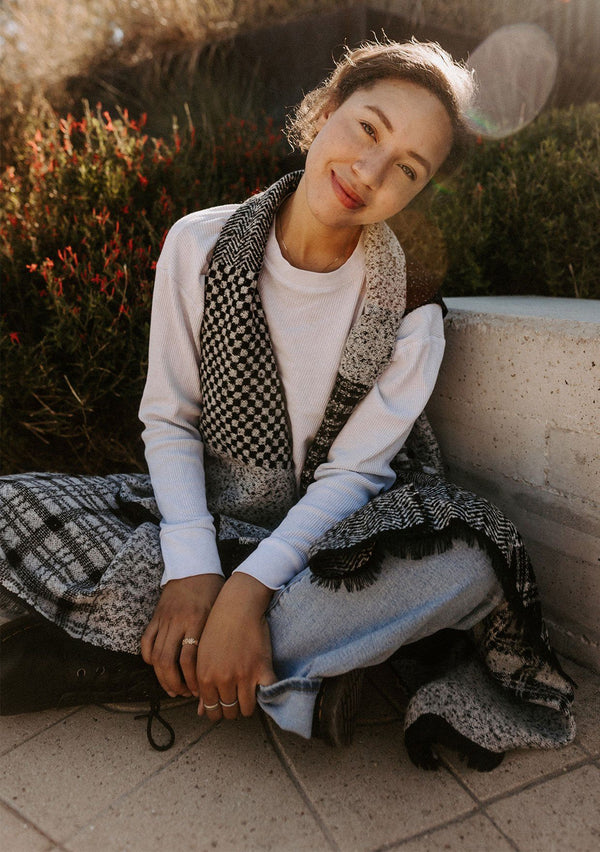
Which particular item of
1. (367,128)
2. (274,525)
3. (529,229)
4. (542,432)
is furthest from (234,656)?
(529,229)

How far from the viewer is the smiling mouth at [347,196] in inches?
65.7

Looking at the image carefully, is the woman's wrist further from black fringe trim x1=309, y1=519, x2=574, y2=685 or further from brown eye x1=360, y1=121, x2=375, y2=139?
brown eye x1=360, y1=121, x2=375, y2=139

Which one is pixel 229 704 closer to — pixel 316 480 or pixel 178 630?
pixel 178 630

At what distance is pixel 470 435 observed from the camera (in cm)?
212

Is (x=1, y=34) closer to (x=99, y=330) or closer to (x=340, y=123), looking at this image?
(x=99, y=330)

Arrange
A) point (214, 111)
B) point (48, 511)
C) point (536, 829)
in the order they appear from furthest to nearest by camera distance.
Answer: point (214, 111)
point (48, 511)
point (536, 829)

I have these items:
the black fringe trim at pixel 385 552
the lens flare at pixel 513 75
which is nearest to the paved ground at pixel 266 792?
the black fringe trim at pixel 385 552

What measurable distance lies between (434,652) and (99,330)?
5.16 feet

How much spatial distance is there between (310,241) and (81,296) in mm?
1096

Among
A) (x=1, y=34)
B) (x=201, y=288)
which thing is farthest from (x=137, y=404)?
(x=1, y=34)

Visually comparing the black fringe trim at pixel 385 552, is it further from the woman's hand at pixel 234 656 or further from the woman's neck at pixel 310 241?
the woman's neck at pixel 310 241

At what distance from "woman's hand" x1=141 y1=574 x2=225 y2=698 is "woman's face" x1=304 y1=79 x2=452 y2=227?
37.5 inches

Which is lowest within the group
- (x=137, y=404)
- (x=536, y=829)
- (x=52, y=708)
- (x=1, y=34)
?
(x=52, y=708)

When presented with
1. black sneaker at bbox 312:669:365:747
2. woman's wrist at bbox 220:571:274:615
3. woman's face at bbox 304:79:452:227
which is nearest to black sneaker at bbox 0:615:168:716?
woman's wrist at bbox 220:571:274:615
